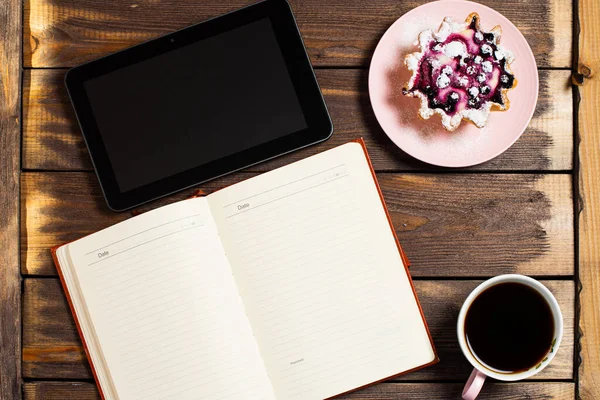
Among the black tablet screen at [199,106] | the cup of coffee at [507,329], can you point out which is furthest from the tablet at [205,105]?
the cup of coffee at [507,329]

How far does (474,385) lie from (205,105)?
52 centimetres

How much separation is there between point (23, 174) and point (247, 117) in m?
A: 0.35

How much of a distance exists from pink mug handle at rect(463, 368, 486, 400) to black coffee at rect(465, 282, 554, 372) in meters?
0.02

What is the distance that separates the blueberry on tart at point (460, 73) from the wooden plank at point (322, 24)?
A: 0.11m

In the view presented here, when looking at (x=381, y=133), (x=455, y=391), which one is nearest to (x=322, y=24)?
(x=381, y=133)

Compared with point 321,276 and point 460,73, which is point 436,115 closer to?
point 460,73

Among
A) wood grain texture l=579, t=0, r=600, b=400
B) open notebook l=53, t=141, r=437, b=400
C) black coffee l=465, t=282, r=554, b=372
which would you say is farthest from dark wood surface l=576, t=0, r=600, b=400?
open notebook l=53, t=141, r=437, b=400

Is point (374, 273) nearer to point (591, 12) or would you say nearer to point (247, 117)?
point (247, 117)

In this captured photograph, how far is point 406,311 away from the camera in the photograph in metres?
0.78

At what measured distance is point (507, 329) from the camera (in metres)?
0.75

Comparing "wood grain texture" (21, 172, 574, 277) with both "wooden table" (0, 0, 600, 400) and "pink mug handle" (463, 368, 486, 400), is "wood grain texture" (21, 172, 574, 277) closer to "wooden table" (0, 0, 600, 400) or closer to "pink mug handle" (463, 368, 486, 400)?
"wooden table" (0, 0, 600, 400)

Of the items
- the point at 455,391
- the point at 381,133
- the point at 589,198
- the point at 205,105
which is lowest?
the point at 455,391

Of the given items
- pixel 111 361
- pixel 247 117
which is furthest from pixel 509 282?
pixel 111 361

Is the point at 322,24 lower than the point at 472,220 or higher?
higher
